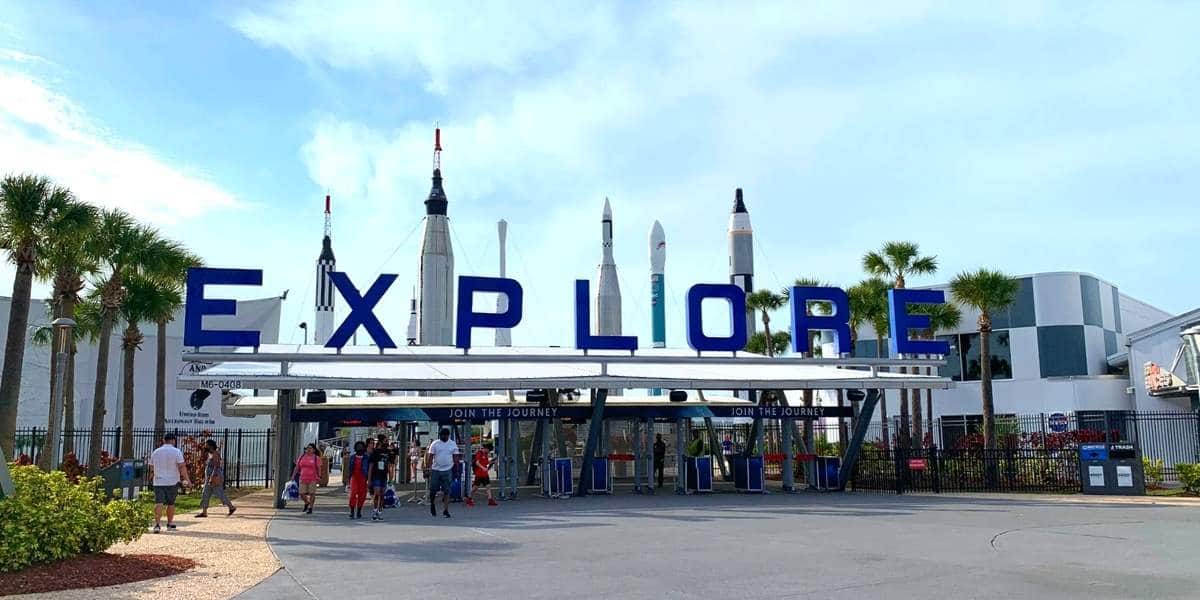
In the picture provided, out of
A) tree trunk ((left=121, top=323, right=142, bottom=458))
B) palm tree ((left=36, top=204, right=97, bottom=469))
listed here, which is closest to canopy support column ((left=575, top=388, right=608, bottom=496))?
palm tree ((left=36, top=204, right=97, bottom=469))

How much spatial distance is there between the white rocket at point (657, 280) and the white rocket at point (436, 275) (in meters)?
12.7

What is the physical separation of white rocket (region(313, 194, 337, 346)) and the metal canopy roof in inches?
2111

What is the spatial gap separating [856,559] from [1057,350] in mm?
36591

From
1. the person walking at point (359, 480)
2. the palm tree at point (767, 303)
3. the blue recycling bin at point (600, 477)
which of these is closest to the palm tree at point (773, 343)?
the palm tree at point (767, 303)

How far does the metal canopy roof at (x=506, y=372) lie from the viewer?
20.1m

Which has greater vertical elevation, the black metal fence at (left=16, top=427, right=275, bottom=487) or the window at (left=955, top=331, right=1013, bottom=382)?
the window at (left=955, top=331, right=1013, bottom=382)

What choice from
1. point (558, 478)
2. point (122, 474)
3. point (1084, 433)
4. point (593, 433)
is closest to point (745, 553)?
point (593, 433)

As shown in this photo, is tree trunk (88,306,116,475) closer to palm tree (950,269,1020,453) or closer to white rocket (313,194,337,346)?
palm tree (950,269,1020,453)

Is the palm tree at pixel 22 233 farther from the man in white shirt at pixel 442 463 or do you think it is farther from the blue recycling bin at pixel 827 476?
the blue recycling bin at pixel 827 476

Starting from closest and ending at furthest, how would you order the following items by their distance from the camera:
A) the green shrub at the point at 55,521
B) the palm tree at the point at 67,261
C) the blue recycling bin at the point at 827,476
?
the green shrub at the point at 55,521, the palm tree at the point at 67,261, the blue recycling bin at the point at 827,476

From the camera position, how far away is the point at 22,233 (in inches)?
881

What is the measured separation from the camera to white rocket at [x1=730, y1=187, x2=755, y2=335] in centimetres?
5856

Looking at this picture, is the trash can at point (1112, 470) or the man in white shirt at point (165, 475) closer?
the man in white shirt at point (165, 475)

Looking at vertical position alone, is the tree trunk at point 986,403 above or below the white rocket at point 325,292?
below
